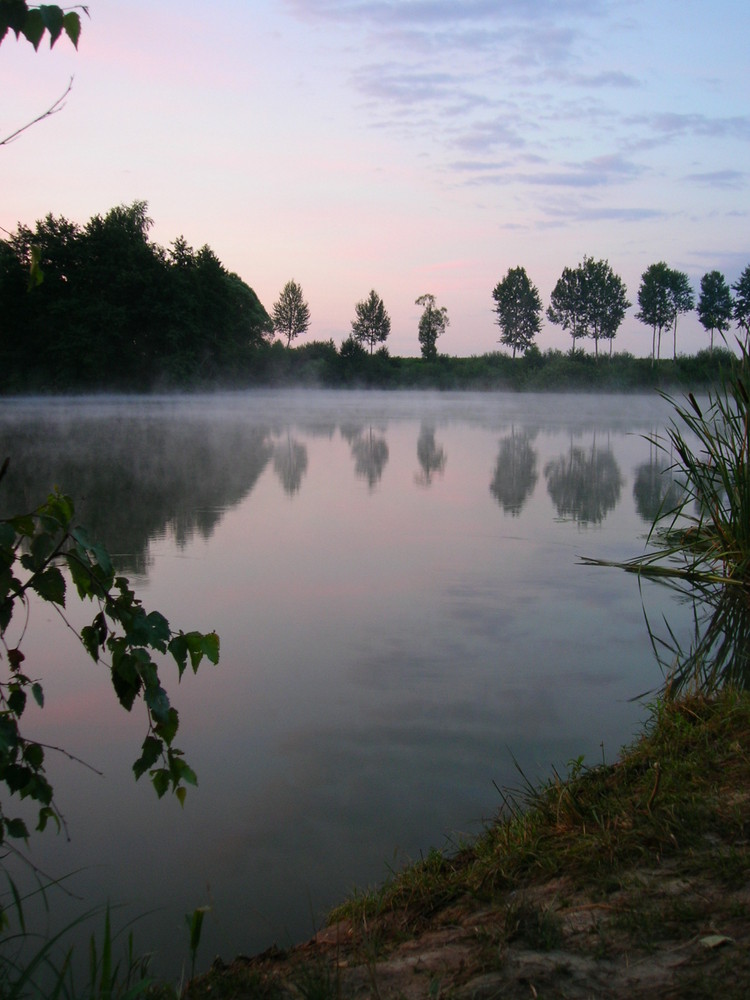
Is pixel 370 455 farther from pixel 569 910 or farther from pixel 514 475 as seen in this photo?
pixel 569 910

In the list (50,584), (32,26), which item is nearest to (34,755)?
(50,584)

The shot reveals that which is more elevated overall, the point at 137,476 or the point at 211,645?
the point at 211,645

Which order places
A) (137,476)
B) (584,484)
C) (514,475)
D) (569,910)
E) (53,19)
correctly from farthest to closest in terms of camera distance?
1. (514,475)
2. (137,476)
3. (584,484)
4. (569,910)
5. (53,19)

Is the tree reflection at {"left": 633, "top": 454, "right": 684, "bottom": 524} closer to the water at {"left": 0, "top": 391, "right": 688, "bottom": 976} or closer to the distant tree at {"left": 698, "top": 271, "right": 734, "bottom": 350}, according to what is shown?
the water at {"left": 0, "top": 391, "right": 688, "bottom": 976}

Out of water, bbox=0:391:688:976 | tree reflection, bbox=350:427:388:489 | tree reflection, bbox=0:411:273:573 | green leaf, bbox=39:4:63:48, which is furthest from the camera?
tree reflection, bbox=350:427:388:489

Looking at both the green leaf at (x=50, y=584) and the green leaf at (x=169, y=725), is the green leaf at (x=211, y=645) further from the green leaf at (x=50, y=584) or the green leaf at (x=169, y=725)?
the green leaf at (x=50, y=584)

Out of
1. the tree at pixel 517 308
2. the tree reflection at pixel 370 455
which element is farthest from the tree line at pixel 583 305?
the tree reflection at pixel 370 455

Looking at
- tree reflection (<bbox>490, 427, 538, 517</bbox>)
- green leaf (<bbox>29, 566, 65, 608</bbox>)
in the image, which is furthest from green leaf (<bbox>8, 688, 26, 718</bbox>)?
tree reflection (<bbox>490, 427, 538, 517</bbox>)

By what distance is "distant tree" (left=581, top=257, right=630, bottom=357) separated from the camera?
7462 cm

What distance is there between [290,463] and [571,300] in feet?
222

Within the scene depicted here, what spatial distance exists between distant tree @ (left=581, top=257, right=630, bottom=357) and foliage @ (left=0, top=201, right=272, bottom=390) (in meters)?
33.9

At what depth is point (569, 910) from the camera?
2104 mm

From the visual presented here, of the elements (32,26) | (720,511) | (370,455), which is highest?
(32,26)

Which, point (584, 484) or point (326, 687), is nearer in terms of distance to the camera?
point (326, 687)
